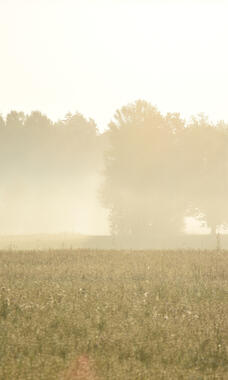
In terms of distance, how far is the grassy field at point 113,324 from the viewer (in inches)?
369

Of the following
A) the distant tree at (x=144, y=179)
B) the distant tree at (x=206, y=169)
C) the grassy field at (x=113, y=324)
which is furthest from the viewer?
the distant tree at (x=206, y=169)

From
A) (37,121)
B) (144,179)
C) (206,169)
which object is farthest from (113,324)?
(37,121)

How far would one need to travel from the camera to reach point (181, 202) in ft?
166

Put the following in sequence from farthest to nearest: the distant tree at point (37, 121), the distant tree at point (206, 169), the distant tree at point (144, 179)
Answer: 1. the distant tree at point (37, 121)
2. the distant tree at point (206, 169)
3. the distant tree at point (144, 179)

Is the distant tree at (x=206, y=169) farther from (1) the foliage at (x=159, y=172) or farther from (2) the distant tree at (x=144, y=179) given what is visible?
(2) the distant tree at (x=144, y=179)

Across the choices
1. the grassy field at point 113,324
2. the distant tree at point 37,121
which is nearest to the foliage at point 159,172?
the distant tree at point 37,121

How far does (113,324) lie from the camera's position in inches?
437

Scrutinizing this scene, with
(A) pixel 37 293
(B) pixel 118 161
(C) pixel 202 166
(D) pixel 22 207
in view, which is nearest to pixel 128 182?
(B) pixel 118 161

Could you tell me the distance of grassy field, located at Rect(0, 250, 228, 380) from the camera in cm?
938

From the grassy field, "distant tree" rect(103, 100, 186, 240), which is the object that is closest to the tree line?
"distant tree" rect(103, 100, 186, 240)

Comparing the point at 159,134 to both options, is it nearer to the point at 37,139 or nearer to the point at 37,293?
the point at 37,139

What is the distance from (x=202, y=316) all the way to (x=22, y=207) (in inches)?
2470

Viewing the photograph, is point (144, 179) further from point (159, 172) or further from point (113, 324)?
point (113, 324)

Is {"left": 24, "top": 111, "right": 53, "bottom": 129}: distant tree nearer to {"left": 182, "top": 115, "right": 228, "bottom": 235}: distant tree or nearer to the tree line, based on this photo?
the tree line
